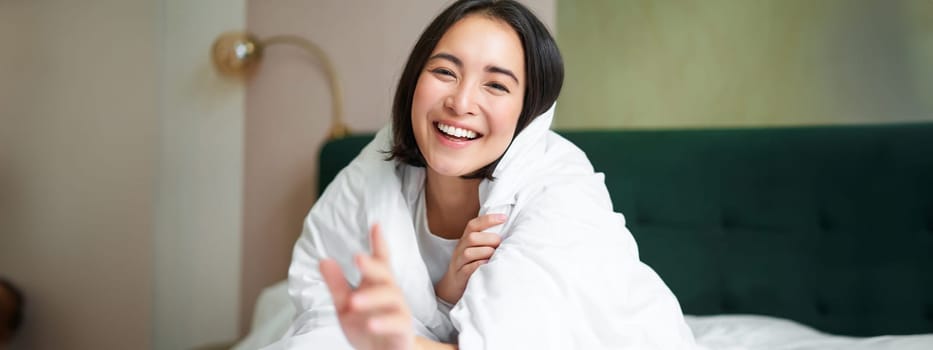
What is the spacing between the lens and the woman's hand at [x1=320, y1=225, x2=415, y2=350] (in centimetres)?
Result: 72

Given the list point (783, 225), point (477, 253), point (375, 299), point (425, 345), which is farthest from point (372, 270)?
point (783, 225)

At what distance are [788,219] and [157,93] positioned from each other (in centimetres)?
207

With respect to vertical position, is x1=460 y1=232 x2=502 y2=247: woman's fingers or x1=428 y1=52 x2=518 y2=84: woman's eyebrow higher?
x1=428 y1=52 x2=518 y2=84: woman's eyebrow

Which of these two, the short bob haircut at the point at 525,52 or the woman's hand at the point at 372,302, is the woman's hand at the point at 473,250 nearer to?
the short bob haircut at the point at 525,52

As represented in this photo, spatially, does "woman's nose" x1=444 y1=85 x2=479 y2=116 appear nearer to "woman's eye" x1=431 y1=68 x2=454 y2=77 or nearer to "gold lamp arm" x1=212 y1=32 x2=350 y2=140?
"woman's eye" x1=431 y1=68 x2=454 y2=77

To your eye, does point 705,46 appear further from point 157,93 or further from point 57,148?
point 57,148

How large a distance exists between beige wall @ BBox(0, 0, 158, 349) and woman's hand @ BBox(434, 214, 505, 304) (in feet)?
5.43

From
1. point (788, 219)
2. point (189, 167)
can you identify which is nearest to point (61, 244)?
point (189, 167)

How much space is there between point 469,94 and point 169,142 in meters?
1.76

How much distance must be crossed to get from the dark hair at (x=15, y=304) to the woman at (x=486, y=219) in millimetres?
1669

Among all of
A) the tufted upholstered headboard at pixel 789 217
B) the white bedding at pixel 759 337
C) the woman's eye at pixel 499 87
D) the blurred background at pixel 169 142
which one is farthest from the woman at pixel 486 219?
the blurred background at pixel 169 142

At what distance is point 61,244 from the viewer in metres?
2.34

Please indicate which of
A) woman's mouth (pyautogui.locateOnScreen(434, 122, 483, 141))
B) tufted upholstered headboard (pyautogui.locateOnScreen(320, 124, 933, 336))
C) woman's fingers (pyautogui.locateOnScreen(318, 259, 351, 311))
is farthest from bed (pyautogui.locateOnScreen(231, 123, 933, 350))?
woman's fingers (pyautogui.locateOnScreen(318, 259, 351, 311))

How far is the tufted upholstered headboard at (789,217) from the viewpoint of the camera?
60.3 inches
